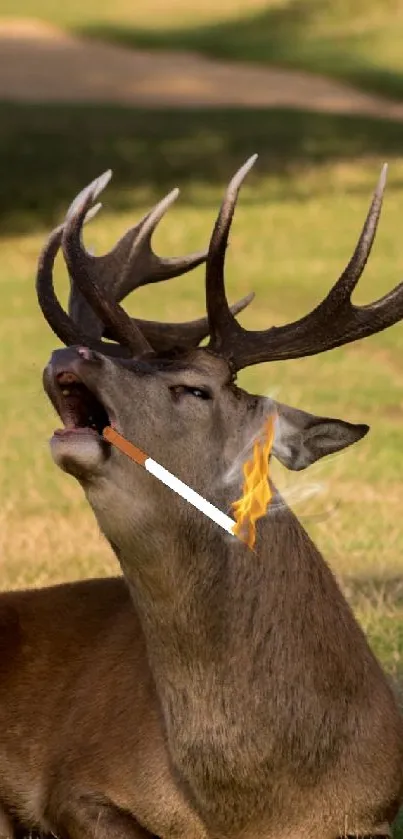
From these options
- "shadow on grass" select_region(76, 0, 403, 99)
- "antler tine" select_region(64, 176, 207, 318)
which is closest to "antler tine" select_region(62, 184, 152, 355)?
"antler tine" select_region(64, 176, 207, 318)

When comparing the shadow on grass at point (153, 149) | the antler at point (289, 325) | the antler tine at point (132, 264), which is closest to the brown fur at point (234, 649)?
the antler at point (289, 325)

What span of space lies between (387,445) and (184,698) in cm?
777

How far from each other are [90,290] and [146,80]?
3548 cm

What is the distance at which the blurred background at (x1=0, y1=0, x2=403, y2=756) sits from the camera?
35.5 ft

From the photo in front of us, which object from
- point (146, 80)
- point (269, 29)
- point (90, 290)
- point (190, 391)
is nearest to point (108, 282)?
point (90, 290)

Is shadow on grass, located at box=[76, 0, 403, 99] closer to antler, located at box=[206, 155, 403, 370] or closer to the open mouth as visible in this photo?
antler, located at box=[206, 155, 403, 370]

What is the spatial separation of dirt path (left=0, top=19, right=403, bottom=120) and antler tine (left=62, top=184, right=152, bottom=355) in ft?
97.2

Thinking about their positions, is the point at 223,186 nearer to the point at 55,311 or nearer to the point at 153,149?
the point at 153,149

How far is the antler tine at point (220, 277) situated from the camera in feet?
19.0

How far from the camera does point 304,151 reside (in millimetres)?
30766

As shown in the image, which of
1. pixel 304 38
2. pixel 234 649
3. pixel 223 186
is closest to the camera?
pixel 234 649

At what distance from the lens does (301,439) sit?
5.73 meters

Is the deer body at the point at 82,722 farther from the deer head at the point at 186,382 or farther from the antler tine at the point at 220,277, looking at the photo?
the antler tine at the point at 220,277

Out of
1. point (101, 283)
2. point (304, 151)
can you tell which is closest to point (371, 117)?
point (304, 151)
